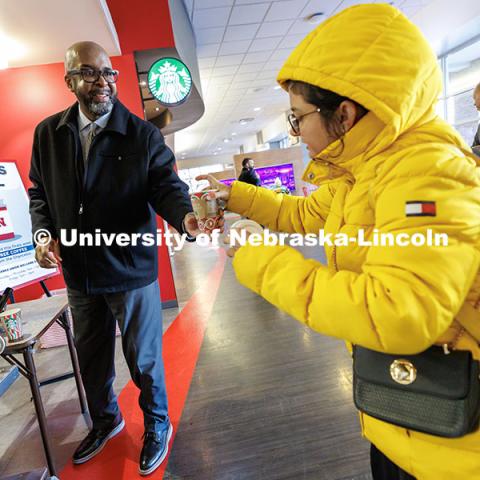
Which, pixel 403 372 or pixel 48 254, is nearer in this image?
pixel 403 372

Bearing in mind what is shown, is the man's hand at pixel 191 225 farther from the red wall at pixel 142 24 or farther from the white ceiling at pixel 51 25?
the red wall at pixel 142 24

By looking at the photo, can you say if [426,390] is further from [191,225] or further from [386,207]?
[191,225]

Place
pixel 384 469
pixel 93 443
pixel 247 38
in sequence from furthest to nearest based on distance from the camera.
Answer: pixel 247 38, pixel 93 443, pixel 384 469

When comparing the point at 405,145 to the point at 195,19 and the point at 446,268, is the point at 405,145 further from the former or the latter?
the point at 195,19

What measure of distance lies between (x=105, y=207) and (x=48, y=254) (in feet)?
1.06

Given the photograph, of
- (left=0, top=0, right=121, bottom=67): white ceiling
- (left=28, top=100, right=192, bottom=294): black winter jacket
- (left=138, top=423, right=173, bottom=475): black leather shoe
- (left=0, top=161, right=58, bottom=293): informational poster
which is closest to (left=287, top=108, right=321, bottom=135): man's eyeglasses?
(left=28, top=100, right=192, bottom=294): black winter jacket

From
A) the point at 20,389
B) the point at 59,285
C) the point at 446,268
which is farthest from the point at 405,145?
the point at 59,285

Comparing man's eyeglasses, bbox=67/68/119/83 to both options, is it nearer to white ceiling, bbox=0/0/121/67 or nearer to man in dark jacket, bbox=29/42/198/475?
man in dark jacket, bbox=29/42/198/475

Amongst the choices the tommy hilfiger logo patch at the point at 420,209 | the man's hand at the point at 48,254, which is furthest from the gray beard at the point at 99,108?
Answer: the tommy hilfiger logo patch at the point at 420,209

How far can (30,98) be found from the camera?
3.33 metres

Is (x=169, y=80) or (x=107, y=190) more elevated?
(x=169, y=80)

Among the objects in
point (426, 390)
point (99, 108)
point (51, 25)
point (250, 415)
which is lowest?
point (250, 415)

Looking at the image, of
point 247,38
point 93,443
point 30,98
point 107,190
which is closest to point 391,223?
point 107,190

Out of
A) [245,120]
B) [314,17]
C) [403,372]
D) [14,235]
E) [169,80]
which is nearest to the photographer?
[403,372]
